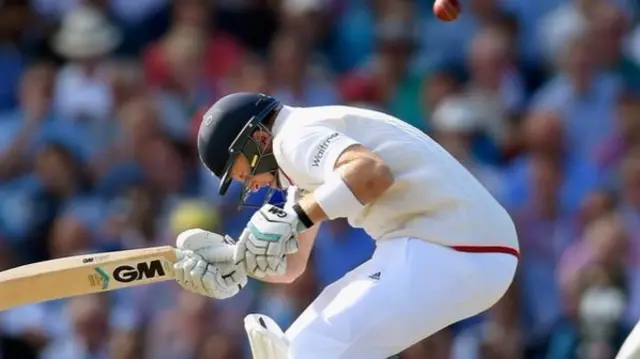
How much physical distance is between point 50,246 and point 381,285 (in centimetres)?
487

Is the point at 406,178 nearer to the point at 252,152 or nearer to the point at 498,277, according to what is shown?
the point at 498,277

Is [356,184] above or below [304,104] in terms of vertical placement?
above

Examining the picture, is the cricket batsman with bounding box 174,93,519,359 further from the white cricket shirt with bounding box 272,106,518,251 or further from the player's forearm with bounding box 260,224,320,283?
the player's forearm with bounding box 260,224,320,283

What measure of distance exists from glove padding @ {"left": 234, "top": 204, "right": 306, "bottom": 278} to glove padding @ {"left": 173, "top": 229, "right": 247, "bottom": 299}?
0.10m

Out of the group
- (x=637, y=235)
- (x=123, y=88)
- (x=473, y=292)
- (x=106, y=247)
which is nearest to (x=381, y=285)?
(x=473, y=292)

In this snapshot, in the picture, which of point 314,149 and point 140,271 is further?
point 140,271

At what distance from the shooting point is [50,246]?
1083cm

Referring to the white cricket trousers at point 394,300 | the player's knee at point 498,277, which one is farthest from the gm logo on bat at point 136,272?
the player's knee at point 498,277

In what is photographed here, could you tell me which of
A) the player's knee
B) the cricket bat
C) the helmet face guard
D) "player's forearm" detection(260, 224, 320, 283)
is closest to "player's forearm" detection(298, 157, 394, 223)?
the helmet face guard

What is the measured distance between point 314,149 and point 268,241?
395 mm

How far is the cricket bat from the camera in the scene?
21.7 feet

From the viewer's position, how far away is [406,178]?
648 centimetres

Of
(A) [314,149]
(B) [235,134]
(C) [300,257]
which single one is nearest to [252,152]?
(B) [235,134]

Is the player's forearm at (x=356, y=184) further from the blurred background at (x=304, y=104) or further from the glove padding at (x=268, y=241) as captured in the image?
the blurred background at (x=304, y=104)
